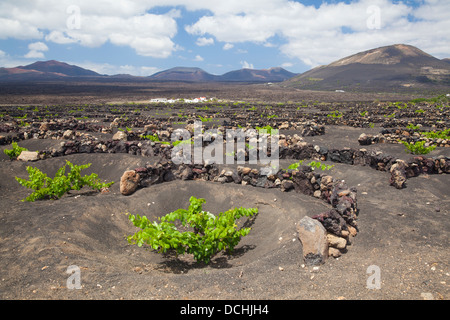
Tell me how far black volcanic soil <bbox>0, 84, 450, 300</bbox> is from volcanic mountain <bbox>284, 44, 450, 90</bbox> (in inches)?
3928

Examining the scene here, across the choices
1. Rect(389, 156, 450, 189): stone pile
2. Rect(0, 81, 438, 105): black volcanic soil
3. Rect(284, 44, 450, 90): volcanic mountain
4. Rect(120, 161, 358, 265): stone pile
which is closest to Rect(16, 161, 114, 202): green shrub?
Rect(120, 161, 358, 265): stone pile

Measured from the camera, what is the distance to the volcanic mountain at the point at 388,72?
3927 inches

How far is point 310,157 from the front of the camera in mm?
11430

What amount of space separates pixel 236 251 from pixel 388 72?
133 meters

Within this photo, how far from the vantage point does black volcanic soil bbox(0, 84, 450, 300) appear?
3.95m

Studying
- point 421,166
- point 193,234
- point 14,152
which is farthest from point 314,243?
point 14,152

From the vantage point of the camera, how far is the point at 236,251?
566 centimetres

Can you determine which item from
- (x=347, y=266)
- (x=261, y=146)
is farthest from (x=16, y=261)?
(x=261, y=146)

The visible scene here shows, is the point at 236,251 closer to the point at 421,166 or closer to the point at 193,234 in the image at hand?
the point at 193,234

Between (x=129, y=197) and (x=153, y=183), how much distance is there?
0.93 m

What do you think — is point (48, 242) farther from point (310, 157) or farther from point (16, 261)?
point (310, 157)

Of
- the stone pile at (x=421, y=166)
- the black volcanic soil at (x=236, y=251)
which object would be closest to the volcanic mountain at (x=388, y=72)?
the stone pile at (x=421, y=166)

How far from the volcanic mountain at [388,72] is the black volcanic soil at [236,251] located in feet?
327

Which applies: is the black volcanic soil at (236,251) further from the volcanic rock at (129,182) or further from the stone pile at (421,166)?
the stone pile at (421,166)
